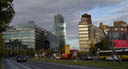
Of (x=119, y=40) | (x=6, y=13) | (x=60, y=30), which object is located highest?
(x=60, y=30)

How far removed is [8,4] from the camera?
11609 mm

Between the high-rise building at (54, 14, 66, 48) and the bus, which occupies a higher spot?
the high-rise building at (54, 14, 66, 48)

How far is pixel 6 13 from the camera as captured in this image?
472 inches

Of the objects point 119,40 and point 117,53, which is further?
point 117,53

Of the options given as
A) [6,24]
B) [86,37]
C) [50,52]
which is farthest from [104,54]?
[86,37]

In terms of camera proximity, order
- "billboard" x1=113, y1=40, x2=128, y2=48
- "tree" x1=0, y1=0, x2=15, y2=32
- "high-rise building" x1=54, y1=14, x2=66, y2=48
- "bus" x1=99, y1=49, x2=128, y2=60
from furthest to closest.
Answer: "high-rise building" x1=54, y1=14, x2=66, y2=48, "bus" x1=99, y1=49, x2=128, y2=60, "billboard" x1=113, y1=40, x2=128, y2=48, "tree" x1=0, y1=0, x2=15, y2=32

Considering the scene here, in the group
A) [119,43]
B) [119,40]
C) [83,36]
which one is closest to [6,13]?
[119,43]

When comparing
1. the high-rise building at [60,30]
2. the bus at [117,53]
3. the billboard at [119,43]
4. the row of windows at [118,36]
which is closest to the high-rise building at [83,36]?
the high-rise building at [60,30]

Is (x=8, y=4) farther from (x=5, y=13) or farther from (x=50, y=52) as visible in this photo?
(x=50, y=52)

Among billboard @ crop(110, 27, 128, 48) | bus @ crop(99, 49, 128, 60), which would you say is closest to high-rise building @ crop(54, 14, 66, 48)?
bus @ crop(99, 49, 128, 60)

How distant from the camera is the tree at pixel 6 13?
11.4 m

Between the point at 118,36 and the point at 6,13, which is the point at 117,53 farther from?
the point at 6,13

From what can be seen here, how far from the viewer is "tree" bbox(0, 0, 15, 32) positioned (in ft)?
37.5

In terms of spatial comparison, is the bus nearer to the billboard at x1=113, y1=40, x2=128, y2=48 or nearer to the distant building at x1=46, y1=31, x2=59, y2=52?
the billboard at x1=113, y1=40, x2=128, y2=48
